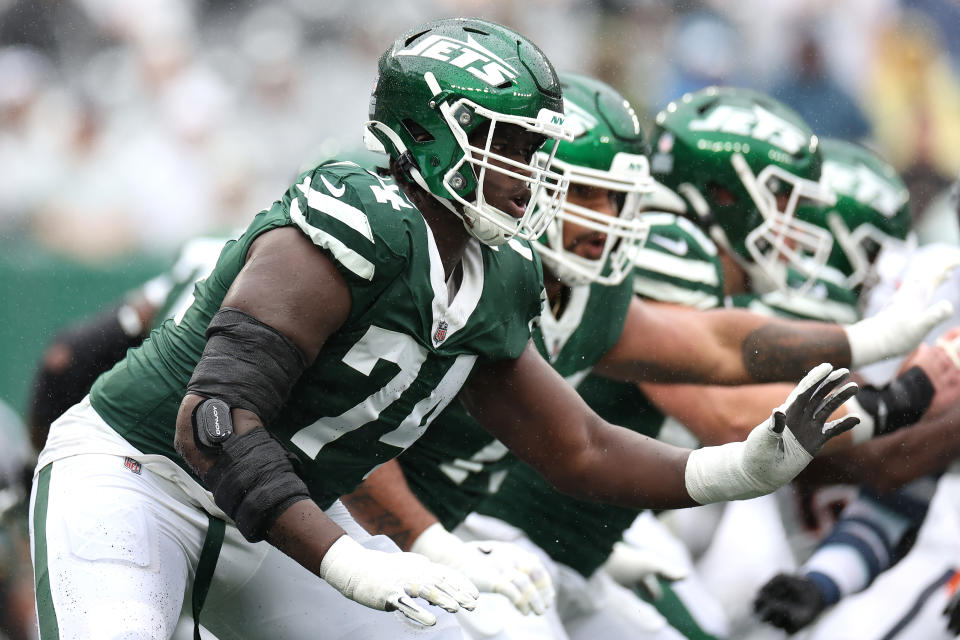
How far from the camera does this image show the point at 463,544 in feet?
9.32

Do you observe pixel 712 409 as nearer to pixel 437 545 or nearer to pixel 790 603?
pixel 790 603

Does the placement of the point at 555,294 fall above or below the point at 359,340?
below

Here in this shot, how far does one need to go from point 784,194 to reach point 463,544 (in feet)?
5.90

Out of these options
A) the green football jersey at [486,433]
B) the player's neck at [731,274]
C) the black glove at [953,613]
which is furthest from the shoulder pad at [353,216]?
the black glove at [953,613]

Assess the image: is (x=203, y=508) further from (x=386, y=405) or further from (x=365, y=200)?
(x=365, y=200)

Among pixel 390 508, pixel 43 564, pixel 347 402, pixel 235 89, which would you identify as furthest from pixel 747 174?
pixel 235 89

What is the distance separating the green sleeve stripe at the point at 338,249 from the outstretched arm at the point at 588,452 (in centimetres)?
45

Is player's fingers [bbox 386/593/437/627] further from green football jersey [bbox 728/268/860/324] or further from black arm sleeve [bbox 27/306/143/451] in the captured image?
green football jersey [bbox 728/268/860/324]

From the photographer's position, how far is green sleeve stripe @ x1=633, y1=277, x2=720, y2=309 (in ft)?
12.0

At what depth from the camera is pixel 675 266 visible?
3654 mm

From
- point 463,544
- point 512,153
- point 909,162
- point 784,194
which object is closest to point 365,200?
point 512,153

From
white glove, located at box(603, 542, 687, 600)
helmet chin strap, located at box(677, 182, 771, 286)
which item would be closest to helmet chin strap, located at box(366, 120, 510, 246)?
white glove, located at box(603, 542, 687, 600)

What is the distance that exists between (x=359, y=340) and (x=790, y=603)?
7.89 ft

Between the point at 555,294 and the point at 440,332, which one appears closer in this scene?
the point at 440,332
